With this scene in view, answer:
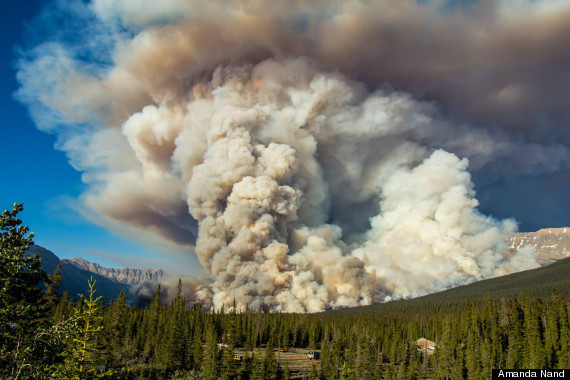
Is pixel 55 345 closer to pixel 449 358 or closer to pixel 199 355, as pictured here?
pixel 199 355

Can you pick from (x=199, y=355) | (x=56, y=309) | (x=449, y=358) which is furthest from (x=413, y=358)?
(x=56, y=309)

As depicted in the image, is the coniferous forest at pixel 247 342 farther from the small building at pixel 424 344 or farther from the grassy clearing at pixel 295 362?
the small building at pixel 424 344

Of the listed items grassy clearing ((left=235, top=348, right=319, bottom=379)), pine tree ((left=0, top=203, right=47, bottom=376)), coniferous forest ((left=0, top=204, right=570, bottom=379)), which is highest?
pine tree ((left=0, top=203, right=47, bottom=376))

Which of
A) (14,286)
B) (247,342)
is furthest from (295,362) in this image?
(14,286)

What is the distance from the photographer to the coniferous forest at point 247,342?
16.4 metres

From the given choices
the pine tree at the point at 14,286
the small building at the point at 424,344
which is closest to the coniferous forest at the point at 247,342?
the pine tree at the point at 14,286

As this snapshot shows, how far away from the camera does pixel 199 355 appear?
77.5 m

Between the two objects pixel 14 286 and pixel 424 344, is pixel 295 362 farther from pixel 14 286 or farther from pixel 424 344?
pixel 14 286

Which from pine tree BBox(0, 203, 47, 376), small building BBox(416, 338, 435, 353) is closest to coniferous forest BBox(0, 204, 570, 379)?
pine tree BBox(0, 203, 47, 376)

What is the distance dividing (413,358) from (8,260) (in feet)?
312

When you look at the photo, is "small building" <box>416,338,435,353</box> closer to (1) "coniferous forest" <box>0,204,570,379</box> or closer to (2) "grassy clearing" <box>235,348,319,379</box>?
(1) "coniferous forest" <box>0,204,570,379</box>

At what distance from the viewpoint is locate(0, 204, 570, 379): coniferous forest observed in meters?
16.4

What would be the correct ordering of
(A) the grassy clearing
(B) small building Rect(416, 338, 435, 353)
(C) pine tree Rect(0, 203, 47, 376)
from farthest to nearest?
(B) small building Rect(416, 338, 435, 353) < (A) the grassy clearing < (C) pine tree Rect(0, 203, 47, 376)

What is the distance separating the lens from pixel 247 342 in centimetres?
10525
